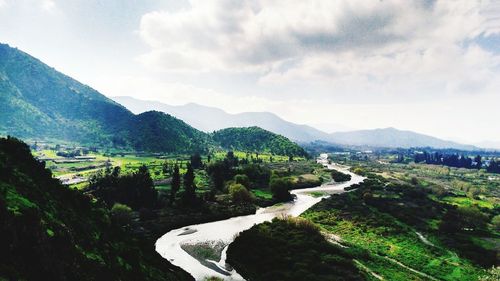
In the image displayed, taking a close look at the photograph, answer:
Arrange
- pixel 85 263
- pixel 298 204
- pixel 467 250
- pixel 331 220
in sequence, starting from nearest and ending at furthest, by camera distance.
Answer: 1. pixel 85 263
2. pixel 467 250
3. pixel 331 220
4. pixel 298 204

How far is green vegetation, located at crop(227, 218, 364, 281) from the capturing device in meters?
83.9

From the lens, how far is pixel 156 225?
12500 centimetres

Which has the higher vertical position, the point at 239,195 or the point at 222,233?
the point at 239,195

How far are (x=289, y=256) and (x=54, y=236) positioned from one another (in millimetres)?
63149

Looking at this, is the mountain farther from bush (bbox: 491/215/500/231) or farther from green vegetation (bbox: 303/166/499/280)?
bush (bbox: 491/215/500/231)

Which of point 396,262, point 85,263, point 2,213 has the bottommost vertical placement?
point 396,262

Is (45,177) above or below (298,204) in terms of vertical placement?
above

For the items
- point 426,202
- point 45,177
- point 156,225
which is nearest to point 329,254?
point 156,225

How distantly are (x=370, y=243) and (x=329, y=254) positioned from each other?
2185 cm

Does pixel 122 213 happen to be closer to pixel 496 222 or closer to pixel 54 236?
pixel 54 236

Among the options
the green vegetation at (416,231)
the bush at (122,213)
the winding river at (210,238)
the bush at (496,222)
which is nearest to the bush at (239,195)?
the winding river at (210,238)

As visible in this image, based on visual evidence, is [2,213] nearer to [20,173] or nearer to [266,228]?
[20,173]

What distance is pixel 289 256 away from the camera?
92.9 meters

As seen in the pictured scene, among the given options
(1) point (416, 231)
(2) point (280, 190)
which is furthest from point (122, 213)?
(1) point (416, 231)
